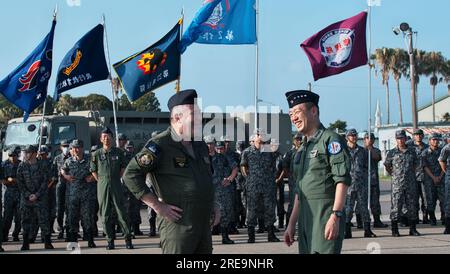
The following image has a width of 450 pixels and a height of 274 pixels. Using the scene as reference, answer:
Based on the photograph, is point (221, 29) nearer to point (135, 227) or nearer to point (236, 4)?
point (236, 4)

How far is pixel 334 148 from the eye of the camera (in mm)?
5410

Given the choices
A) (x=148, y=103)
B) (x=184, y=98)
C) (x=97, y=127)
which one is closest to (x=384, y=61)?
(x=148, y=103)

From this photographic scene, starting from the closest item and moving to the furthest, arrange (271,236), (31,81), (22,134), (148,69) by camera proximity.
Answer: (271,236) < (148,69) < (31,81) < (22,134)

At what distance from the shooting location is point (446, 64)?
2359 inches

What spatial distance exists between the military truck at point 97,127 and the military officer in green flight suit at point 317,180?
12.1 metres

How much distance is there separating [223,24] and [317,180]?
29.2 feet

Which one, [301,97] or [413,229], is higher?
[301,97]

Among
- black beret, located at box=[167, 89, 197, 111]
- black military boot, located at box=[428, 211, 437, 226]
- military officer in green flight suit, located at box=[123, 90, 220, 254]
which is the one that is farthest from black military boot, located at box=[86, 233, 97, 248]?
black military boot, located at box=[428, 211, 437, 226]

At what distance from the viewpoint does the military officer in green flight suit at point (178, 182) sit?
5246 mm

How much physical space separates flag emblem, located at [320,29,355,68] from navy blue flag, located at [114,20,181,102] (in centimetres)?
281

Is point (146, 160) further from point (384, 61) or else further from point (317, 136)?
point (384, 61)

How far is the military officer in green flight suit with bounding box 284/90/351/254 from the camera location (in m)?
5.31

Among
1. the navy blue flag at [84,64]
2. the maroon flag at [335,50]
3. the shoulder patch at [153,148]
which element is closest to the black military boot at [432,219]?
the maroon flag at [335,50]

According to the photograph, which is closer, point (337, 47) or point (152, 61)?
point (152, 61)
